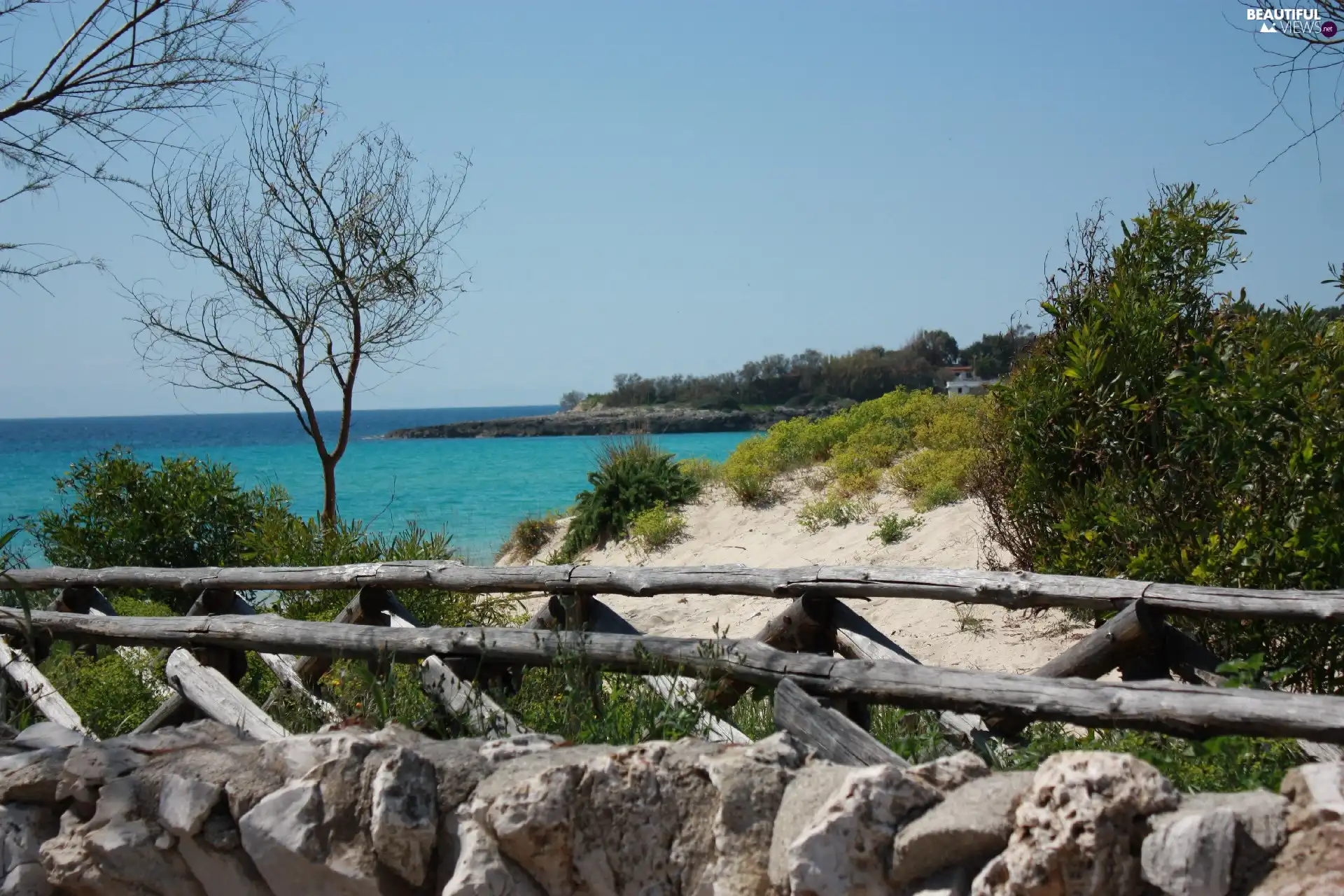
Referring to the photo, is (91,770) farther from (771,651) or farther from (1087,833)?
(1087,833)

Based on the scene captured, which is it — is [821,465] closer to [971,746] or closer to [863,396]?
[971,746]

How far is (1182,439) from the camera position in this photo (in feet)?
19.6

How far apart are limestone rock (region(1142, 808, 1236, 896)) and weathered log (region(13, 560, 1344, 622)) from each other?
213 centimetres

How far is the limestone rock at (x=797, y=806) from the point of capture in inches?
103

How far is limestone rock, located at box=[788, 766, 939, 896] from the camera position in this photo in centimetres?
249

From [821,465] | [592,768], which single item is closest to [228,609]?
[592,768]

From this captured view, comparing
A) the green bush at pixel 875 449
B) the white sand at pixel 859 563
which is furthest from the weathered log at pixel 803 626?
the green bush at pixel 875 449

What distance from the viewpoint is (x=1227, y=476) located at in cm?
564

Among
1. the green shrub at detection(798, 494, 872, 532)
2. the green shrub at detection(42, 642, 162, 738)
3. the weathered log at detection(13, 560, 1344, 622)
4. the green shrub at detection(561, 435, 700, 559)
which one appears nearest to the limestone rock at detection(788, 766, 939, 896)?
the weathered log at detection(13, 560, 1344, 622)

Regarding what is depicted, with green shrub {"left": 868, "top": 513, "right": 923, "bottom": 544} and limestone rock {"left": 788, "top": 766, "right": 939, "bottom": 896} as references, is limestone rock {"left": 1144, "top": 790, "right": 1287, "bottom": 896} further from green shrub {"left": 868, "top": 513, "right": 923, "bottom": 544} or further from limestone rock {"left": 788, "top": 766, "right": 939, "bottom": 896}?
green shrub {"left": 868, "top": 513, "right": 923, "bottom": 544}

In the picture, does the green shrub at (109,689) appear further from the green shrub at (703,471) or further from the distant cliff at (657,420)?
the distant cliff at (657,420)

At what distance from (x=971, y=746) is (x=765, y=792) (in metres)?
1.55

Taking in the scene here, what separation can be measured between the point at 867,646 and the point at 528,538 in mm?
11659

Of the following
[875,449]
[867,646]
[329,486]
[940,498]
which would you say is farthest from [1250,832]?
[875,449]
